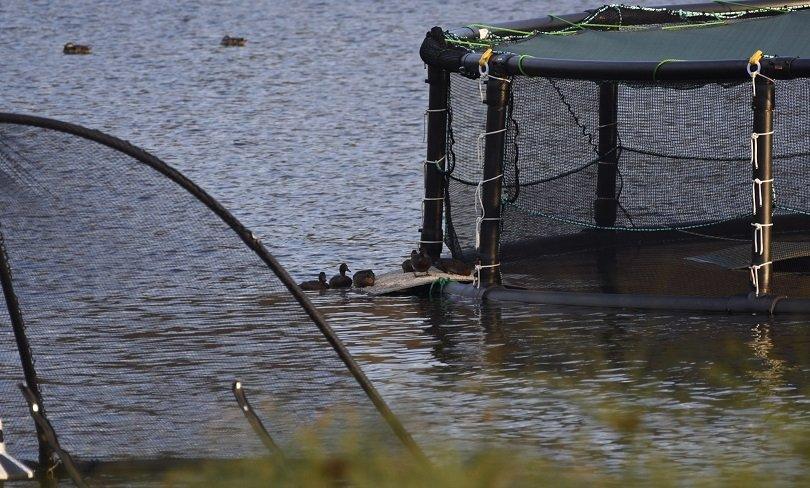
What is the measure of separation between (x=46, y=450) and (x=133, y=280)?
1.35m

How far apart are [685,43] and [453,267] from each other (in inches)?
102

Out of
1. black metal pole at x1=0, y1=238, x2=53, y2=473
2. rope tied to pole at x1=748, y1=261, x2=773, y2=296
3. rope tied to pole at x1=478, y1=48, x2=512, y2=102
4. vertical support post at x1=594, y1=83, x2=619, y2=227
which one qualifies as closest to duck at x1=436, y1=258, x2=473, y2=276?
rope tied to pole at x1=478, y1=48, x2=512, y2=102

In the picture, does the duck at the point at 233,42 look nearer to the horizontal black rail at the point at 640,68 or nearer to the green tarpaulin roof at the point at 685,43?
the green tarpaulin roof at the point at 685,43

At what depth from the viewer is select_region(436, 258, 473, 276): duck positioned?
46.3ft

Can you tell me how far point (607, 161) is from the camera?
16.0m

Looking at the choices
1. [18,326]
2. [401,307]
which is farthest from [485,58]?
[18,326]

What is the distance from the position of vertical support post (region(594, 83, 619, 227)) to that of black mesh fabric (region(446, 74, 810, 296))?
0.25 ft

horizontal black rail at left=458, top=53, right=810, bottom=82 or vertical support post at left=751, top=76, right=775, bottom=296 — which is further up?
horizontal black rail at left=458, top=53, right=810, bottom=82

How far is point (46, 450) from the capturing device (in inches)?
334

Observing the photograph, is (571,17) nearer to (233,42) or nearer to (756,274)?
(756,274)

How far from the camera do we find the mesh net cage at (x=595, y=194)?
46.8 ft

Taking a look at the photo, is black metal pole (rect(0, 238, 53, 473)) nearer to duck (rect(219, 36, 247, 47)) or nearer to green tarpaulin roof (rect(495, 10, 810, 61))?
green tarpaulin roof (rect(495, 10, 810, 61))

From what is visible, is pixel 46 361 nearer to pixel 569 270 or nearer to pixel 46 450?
pixel 46 450

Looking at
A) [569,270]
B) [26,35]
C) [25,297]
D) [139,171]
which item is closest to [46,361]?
[25,297]
